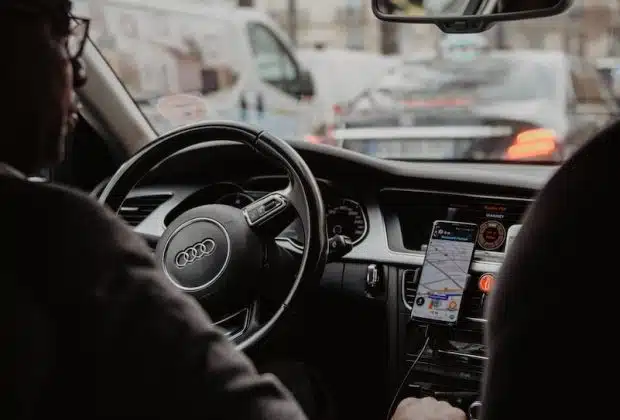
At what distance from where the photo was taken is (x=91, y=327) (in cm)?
117

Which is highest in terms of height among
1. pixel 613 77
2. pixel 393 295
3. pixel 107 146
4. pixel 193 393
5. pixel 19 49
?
pixel 19 49

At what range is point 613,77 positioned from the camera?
36.5 ft

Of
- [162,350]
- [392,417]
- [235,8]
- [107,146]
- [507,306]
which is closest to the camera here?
[162,350]

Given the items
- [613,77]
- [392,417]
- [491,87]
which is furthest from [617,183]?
[613,77]

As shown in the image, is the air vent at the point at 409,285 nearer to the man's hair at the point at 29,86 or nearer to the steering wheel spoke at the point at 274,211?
the steering wheel spoke at the point at 274,211

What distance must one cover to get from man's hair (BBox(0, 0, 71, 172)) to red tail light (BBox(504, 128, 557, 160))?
196 inches

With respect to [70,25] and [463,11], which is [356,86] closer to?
[463,11]

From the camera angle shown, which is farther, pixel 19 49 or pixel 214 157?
pixel 214 157

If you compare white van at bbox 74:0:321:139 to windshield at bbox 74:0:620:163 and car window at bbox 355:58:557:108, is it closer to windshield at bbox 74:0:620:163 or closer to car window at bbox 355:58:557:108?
windshield at bbox 74:0:620:163

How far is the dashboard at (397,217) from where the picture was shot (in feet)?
9.61

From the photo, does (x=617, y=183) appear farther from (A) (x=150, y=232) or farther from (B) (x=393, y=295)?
(A) (x=150, y=232)

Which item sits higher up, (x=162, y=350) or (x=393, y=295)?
(x=162, y=350)

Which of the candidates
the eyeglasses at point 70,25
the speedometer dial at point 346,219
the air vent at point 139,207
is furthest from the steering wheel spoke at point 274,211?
the eyeglasses at point 70,25

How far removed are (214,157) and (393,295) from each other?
78 centimetres
